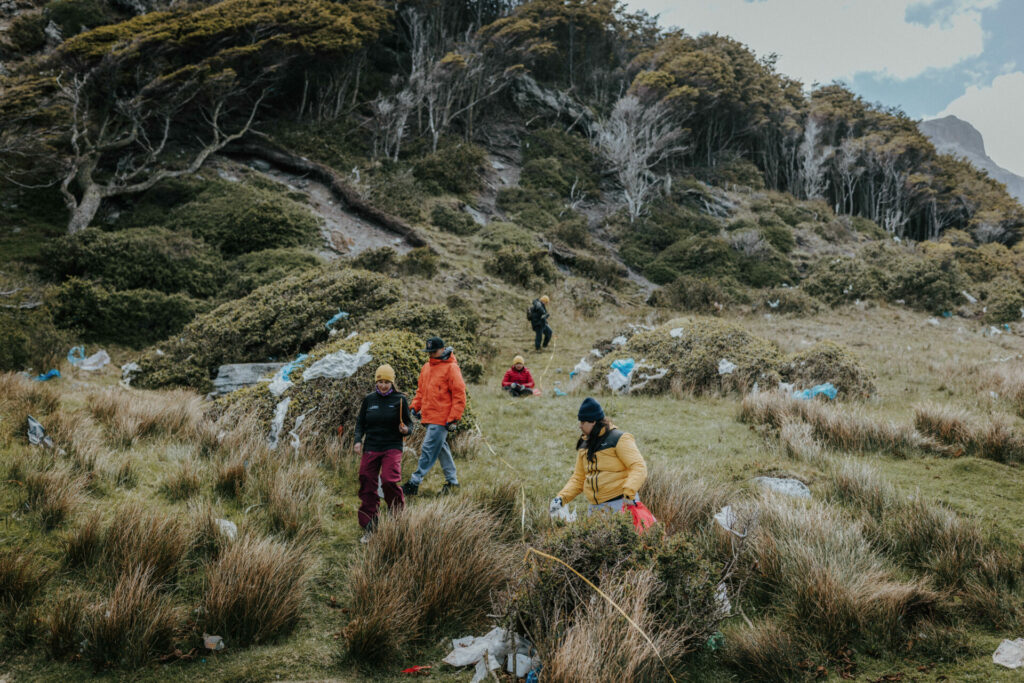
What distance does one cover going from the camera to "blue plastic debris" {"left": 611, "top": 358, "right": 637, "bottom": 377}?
1091 centimetres

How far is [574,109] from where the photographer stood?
42375 millimetres

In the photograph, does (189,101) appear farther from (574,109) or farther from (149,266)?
(574,109)

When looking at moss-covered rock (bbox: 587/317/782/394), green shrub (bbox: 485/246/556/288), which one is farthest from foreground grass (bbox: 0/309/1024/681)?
green shrub (bbox: 485/246/556/288)

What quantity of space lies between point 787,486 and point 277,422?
5856mm

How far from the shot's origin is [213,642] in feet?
10.1

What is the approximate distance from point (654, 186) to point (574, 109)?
387 inches

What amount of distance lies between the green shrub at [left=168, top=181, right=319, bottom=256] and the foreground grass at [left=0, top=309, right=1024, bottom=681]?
8.86 meters

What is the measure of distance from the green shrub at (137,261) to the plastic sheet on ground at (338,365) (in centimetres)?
938

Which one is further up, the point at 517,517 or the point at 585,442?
the point at 585,442

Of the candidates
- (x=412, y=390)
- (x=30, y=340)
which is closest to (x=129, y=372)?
(x=30, y=340)

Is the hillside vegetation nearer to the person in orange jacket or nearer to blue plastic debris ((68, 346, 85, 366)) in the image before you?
the person in orange jacket

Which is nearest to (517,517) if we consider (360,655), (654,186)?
(360,655)

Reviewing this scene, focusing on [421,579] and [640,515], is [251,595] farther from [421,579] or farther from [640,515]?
[640,515]

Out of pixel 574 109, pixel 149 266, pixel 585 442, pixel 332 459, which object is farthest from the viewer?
pixel 574 109
